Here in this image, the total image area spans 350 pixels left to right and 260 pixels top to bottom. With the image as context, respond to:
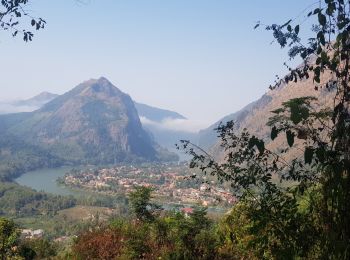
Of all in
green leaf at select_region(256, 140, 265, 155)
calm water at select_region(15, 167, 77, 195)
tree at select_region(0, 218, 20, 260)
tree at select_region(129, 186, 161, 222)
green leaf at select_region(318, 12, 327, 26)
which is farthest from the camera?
calm water at select_region(15, 167, 77, 195)

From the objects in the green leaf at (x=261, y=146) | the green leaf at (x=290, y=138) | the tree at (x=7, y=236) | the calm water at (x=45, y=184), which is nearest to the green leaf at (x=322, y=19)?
the green leaf at (x=290, y=138)

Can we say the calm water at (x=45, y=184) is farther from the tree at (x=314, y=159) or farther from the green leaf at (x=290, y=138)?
the green leaf at (x=290, y=138)

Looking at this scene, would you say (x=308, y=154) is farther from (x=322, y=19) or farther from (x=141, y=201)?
(x=141, y=201)

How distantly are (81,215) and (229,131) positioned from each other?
394ft

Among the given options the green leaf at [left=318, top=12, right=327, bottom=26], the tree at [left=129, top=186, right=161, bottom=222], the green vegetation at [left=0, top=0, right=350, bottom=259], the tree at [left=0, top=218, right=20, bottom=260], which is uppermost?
the green leaf at [left=318, top=12, right=327, bottom=26]

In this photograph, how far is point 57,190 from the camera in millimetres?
161500

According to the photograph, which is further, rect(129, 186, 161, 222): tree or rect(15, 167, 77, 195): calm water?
rect(15, 167, 77, 195): calm water

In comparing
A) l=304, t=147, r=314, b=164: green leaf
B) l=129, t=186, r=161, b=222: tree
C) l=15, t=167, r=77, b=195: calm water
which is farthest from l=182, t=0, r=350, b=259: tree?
l=15, t=167, r=77, b=195: calm water

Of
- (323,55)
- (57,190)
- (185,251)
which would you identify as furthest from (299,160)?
(57,190)

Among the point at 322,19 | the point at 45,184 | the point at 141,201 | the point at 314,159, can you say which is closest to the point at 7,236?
the point at 141,201

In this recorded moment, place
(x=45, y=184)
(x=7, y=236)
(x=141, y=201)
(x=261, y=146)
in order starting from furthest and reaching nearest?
1. (x=45, y=184)
2. (x=7, y=236)
3. (x=141, y=201)
4. (x=261, y=146)

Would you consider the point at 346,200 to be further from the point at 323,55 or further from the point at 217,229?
the point at 217,229

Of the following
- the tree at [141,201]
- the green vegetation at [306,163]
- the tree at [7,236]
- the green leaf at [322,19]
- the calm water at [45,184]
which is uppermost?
the green leaf at [322,19]

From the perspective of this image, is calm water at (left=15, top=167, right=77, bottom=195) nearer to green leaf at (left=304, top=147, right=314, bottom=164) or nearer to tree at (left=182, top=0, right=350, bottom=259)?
tree at (left=182, top=0, right=350, bottom=259)
